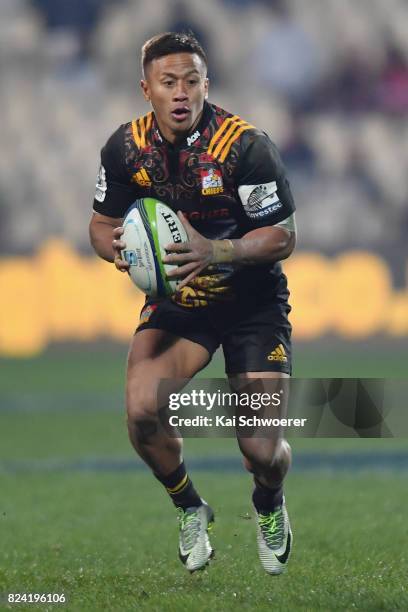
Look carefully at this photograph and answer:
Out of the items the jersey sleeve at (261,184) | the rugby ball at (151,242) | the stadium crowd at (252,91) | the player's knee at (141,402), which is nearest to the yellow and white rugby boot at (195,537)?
the player's knee at (141,402)

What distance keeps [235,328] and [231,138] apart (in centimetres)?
87

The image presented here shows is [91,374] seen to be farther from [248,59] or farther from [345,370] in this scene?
[248,59]

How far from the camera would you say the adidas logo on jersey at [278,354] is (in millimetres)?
5341

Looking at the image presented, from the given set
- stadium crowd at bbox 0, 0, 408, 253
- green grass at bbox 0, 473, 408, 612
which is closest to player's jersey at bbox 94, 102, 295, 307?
green grass at bbox 0, 473, 408, 612

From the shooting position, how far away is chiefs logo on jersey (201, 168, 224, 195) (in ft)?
16.6

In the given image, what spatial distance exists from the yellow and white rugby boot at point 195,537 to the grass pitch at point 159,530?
0.09 meters

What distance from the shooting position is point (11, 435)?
11875mm

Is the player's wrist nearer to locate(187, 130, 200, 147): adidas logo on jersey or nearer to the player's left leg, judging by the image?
locate(187, 130, 200, 147): adidas logo on jersey

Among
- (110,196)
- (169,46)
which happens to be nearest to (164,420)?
(110,196)

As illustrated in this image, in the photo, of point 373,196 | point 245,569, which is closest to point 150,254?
point 245,569

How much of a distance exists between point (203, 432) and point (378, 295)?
1346 centimetres

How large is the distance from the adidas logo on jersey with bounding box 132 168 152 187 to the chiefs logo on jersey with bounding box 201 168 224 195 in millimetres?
249

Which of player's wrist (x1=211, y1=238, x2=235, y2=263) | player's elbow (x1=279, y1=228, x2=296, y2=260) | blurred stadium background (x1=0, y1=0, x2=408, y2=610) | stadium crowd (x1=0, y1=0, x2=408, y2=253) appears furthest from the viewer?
stadium crowd (x1=0, y1=0, x2=408, y2=253)

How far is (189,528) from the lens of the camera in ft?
17.5
